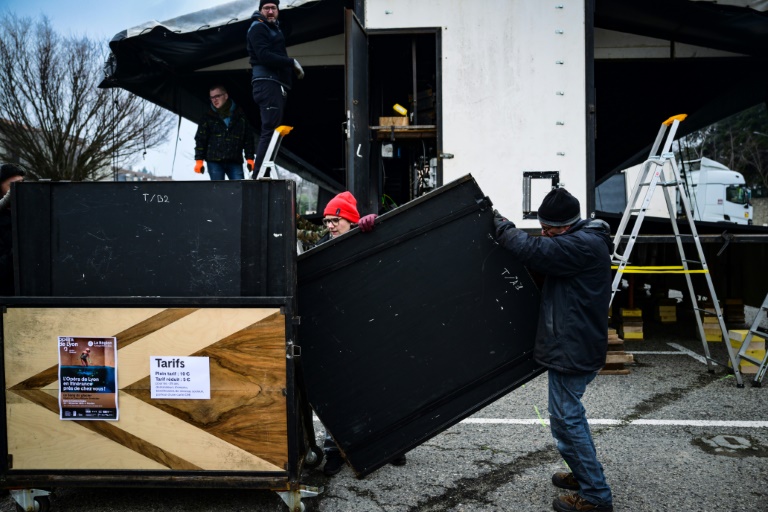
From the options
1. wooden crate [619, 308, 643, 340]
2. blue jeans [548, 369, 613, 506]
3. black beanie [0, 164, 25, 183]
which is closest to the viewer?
blue jeans [548, 369, 613, 506]

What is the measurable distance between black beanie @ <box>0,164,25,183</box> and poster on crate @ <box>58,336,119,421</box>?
1.81 meters

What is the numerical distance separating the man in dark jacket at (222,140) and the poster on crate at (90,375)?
4.22m

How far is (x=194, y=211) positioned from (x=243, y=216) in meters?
0.25

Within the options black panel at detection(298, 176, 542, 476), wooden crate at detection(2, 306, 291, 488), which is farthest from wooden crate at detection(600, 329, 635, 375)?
wooden crate at detection(2, 306, 291, 488)

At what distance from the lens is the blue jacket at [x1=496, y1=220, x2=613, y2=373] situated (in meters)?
2.94

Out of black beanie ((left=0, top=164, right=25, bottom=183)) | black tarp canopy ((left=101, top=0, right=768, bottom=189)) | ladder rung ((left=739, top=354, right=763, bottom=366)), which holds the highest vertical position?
black tarp canopy ((left=101, top=0, right=768, bottom=189))

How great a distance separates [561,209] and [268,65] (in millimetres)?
3774

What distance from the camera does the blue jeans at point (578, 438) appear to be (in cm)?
306

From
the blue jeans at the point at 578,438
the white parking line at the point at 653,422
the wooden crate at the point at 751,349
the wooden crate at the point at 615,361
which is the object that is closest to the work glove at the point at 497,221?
the blue jeans at the point at 578,438

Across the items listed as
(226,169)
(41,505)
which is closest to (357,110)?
(226,169)

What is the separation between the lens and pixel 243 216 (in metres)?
2.86

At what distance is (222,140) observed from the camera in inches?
271

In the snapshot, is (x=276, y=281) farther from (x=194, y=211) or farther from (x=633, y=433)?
(x=633, y=433)

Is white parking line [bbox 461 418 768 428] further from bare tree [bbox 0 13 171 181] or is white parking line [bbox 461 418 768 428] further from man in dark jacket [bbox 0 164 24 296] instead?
bare tree [bbox 0 13 171 181]
